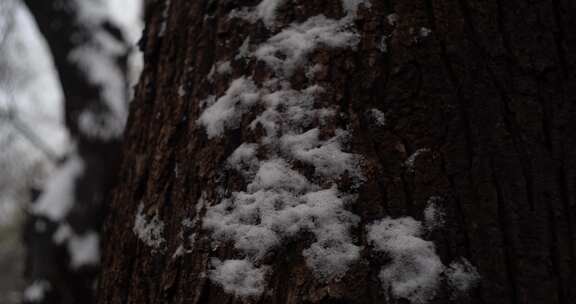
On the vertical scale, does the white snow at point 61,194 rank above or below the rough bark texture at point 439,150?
below

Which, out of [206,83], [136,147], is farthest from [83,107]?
[206,83]

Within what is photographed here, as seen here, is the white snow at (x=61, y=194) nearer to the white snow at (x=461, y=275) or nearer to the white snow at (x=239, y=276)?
the white snow at (x=239, y=276)

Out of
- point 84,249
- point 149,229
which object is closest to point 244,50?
point 149,229

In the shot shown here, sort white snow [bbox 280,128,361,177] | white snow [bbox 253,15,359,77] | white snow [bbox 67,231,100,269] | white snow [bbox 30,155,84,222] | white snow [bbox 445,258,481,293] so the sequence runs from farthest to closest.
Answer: white snow [bbox 30,155,84,222], white snow [bbox 67,231,100,269], white snow [bbox 253,15,359,77], white snow [bbox 280,128,361,177], white snow [bbox 445,258,481,293]

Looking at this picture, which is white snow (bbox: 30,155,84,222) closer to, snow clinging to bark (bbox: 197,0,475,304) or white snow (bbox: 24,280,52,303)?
white snow (bbox: 24,280,52,303)

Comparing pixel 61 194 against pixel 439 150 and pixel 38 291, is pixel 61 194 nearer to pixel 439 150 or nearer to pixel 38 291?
pixel 38 291

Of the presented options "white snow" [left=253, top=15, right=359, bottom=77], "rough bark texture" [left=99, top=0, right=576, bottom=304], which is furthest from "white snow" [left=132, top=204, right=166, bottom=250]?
"white snow" [left=253, top=15, right=359, bottom=77]

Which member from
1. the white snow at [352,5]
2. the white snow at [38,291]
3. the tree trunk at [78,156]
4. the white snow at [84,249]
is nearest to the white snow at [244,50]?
the white snow at [352,5]
